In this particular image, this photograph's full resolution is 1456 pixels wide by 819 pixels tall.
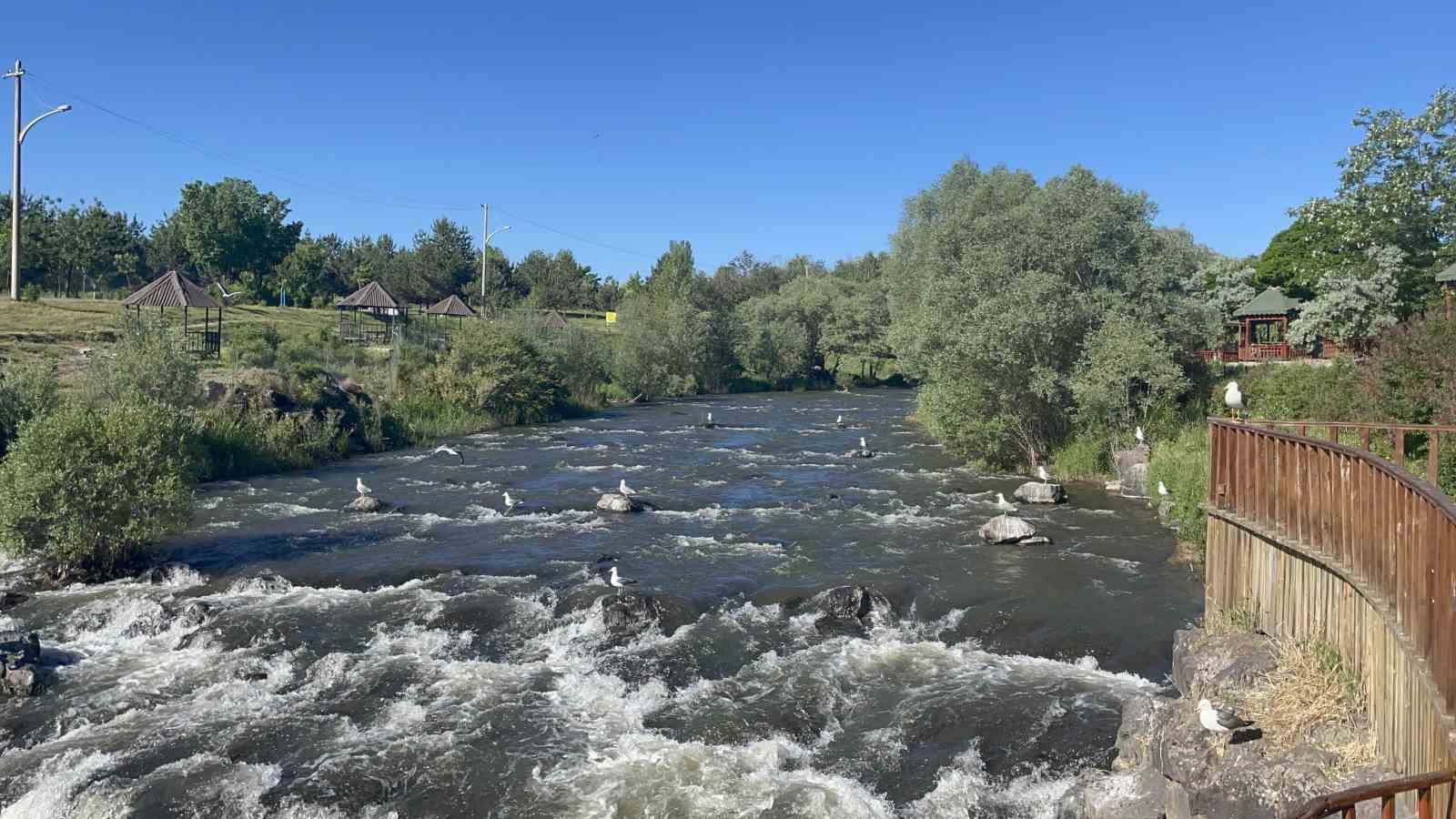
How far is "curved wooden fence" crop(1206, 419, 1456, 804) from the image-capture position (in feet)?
22.3

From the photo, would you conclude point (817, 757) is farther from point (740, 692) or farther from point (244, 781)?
point (244, 781)

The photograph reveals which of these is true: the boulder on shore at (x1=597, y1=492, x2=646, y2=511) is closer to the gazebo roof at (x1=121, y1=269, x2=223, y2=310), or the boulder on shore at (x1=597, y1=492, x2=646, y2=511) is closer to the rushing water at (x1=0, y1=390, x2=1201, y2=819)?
the rushing water at (x1=0, y1=390, x2=1201, y2=819)

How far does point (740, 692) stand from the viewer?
1359cm

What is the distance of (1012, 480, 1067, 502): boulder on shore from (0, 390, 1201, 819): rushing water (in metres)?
0.70

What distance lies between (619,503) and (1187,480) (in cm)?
1389

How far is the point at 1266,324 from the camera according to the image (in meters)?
56.6

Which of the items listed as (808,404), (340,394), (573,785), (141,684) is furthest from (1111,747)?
(808,404)

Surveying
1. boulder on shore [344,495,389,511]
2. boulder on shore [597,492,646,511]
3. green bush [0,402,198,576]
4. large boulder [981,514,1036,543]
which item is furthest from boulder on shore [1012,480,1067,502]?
green bush [0,402,198,576]

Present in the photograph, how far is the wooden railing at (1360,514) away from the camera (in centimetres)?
670

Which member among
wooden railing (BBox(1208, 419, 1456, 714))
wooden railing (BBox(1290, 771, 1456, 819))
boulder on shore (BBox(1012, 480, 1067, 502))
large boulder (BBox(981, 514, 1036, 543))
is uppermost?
wooden railing (BBox(1208, 419, 1456, 714))

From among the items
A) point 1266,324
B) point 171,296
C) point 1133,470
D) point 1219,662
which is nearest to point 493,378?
point 171,296

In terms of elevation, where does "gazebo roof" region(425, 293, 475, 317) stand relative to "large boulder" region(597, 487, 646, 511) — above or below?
above

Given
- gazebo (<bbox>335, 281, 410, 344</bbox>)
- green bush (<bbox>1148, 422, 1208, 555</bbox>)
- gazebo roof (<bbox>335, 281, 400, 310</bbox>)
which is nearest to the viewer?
green bush (<bbox>1148, 422, 1208, 555</bbox>)

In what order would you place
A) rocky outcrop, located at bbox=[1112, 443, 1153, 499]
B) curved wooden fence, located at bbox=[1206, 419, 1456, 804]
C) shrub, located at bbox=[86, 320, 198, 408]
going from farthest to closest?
1. shrub, located at bbox=[86, 320, 198, 408]
2. rocky outcrop, located at bbox=[1112, 443, 1153, 499]
3. curved wooden fence, located at bbox=[1206, 419, 1456, 804]
